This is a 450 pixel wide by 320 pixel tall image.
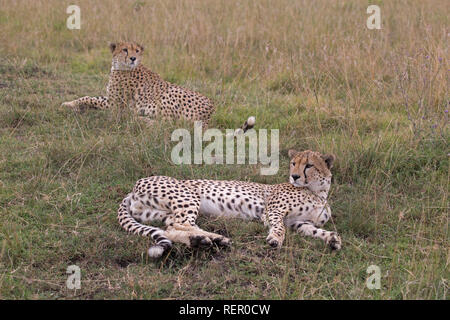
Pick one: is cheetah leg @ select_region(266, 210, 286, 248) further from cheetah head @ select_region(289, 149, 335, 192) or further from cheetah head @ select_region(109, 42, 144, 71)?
cheetah head @ select_region(109, 42, 144, 71)

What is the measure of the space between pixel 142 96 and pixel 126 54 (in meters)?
0.47

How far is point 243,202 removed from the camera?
13.6 feet

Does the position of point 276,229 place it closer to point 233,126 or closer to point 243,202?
point 243,202

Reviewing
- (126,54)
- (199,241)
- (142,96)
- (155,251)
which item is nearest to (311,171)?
(199,241)

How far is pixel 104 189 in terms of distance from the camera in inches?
173

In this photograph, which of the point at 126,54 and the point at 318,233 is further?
the point at 126,54

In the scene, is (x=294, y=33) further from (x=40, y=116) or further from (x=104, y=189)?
(x=104, y=189)

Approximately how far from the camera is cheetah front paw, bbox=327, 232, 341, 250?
3.65 meters

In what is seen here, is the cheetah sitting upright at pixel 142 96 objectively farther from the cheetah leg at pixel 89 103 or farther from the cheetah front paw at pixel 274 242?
the cheetah front paw at pixel 274 242

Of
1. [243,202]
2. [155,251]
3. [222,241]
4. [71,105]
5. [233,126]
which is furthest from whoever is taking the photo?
[71,105]

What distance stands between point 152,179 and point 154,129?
1146mm

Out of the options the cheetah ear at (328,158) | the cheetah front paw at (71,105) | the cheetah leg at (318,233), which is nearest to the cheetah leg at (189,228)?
the cheetah leg at (318,233)

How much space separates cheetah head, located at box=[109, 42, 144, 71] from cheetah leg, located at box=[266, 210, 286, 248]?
283 cm

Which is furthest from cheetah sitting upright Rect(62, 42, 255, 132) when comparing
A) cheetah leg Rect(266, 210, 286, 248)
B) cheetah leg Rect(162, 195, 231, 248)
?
cheetah leg Rect(266, 210, 286, 248)
